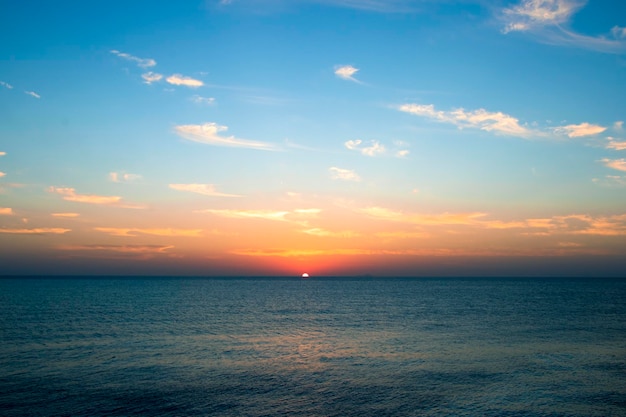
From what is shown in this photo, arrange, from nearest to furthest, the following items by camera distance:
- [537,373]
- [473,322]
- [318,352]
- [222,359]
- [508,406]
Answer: [508,406], [537,373], [222,359], [318,352], [473,322]

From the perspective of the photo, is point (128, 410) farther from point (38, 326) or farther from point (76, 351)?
point (38, 326)

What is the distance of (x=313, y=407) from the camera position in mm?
31469

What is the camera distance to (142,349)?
2007 inches

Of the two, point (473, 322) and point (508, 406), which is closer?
point (508, 406)

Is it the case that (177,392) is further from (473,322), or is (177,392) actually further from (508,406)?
(473,322)

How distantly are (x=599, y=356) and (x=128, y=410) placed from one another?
45.9m

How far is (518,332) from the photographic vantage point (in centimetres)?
6538

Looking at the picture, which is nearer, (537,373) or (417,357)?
(537,373)

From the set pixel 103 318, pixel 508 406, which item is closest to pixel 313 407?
pixel 508 406

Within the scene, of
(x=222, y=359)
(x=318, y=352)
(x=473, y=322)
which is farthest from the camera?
(x=473, y=322)

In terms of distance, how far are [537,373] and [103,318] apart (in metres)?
69.9

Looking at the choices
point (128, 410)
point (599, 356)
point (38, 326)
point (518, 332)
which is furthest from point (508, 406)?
point (38, 326)

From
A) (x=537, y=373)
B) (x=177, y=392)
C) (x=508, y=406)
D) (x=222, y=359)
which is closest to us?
(x=508, y=406)

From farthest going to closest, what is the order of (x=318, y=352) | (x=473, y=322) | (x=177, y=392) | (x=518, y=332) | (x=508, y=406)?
(x=473, y=322) → (x=518, y=332) → (x=318, y=352) → (x=177, y=392) → (x=508, y=406)
